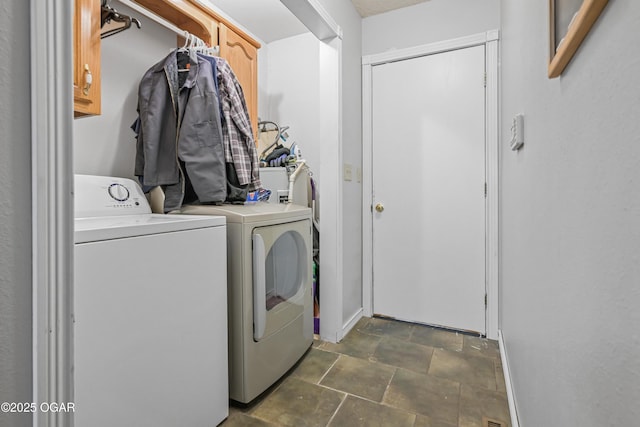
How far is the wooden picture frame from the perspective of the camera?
440mm

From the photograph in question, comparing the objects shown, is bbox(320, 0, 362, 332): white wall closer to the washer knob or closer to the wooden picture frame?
the washer knob

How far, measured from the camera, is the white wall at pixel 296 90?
2.71 meters

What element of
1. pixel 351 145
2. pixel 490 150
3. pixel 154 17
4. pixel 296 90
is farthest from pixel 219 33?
pixel 490 150

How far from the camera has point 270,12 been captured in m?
2.44

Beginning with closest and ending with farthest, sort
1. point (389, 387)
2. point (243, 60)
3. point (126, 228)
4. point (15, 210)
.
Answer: point (15, 210) → point (126, 228) → point (389, 387) → point (243, 60)

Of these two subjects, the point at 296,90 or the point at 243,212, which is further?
the point at 296,90

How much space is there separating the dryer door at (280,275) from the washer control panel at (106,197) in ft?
2.03

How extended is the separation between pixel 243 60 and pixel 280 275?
4.74ft

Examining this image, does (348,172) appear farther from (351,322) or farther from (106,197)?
(106,197)

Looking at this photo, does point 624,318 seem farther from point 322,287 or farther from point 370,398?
point 322,287

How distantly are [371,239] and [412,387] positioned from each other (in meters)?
1.17

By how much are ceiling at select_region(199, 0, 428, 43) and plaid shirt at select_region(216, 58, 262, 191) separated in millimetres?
897

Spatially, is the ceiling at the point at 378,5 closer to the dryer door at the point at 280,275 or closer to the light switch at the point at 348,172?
the light switch at the point at 348,172

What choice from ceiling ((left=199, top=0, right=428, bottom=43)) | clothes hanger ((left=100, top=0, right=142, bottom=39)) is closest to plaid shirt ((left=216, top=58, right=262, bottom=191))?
clothes hanger ((left=100, top=0, right=142, bottom=39))
